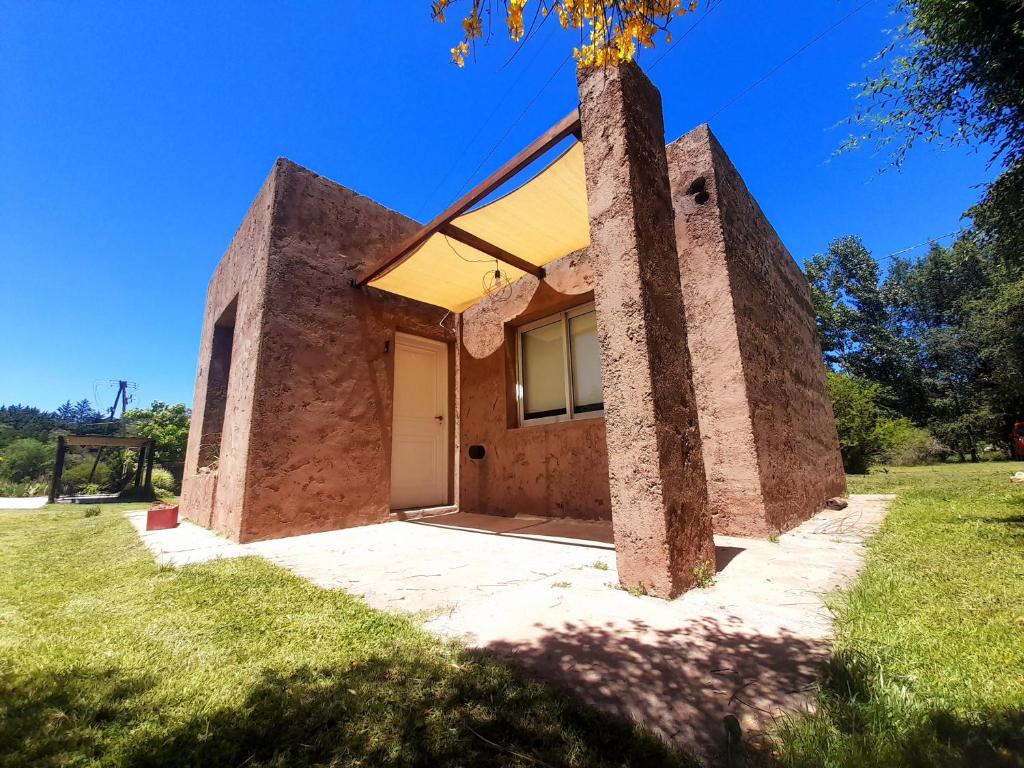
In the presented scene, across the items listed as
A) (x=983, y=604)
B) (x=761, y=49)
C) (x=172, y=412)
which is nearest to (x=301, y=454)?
(x=983, y=604)

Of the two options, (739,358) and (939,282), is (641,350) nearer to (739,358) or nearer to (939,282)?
(739,358)

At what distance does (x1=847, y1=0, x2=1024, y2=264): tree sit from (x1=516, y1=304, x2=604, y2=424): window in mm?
5882

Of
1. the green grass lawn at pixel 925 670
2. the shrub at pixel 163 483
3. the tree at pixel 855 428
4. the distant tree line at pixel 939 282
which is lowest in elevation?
the green grass lawn at pixel 925 670

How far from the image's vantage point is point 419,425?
6.27 meters

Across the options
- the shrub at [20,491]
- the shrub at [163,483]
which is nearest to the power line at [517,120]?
the shrub at [163,483]

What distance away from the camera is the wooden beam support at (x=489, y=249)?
446 cm

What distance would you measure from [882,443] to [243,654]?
16.8m

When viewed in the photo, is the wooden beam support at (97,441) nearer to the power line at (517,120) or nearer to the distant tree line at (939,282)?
the power line at (517,120)

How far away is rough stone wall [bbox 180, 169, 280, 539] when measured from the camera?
182 inches

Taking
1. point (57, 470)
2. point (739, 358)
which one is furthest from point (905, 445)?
point (57, 470)

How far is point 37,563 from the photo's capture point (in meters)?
3.35

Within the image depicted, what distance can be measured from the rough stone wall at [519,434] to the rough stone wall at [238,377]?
2778mm

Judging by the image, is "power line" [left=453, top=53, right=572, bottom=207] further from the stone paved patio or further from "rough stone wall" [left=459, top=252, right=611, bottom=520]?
the stone paved patio

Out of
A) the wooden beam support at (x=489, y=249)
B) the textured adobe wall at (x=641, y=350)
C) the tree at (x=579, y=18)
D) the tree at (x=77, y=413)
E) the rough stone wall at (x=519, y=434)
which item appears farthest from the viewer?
the tree at (x=77, y=413)
